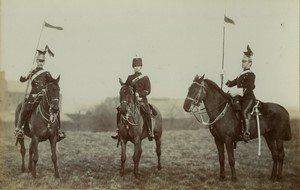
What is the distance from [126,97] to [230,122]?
5.87 feet

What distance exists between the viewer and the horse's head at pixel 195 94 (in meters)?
6.39

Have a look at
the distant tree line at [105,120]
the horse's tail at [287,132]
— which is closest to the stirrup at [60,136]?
the distant tree line at [105,120]

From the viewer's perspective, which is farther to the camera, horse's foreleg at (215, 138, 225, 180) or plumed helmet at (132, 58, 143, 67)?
plumed helmet at (132, 58, 143, 67)

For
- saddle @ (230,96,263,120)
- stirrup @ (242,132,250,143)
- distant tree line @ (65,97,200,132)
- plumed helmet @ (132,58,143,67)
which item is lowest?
stirrup @ (242,132,250,143)

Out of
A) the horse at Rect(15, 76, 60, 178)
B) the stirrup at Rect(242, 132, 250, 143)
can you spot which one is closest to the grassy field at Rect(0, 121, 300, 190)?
the horse at Rect(15, 76, 60, 178)

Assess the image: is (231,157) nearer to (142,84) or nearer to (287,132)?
(287,132)

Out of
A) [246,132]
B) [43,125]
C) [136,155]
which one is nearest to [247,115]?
[246,132]

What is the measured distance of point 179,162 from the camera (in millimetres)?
6980

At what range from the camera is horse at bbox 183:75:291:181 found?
650 cm

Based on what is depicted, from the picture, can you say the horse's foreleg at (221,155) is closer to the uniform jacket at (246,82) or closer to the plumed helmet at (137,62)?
the uniform jacket at (246,82)

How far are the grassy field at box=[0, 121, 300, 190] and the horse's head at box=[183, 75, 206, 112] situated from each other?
2.81 feet

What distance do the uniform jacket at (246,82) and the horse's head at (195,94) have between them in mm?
617

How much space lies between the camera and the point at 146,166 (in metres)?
6.89

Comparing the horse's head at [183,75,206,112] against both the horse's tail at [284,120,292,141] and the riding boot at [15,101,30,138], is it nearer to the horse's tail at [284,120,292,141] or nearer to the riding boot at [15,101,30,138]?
the horse's tail at [284,120,292,141]
